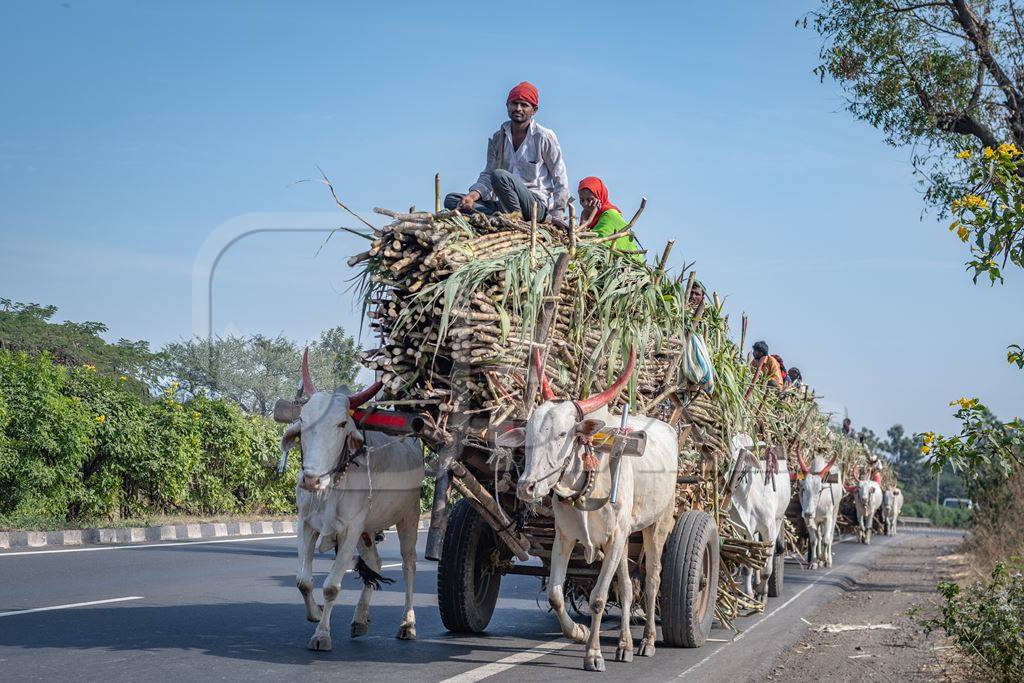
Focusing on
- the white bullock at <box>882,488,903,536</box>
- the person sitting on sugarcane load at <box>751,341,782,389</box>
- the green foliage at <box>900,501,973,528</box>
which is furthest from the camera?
the green foliage at <box>900,501,973,528</box>

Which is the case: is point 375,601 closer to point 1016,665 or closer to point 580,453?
point 580,453

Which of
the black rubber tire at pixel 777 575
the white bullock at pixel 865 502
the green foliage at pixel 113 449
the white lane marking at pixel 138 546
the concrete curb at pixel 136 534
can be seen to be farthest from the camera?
the white bullock at pixel 865 502

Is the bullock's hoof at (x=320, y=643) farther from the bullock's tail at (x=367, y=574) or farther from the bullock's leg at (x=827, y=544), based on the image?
the bullock's leg at (x=827, y=544)

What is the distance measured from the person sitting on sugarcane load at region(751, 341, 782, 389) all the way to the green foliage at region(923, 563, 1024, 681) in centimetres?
305

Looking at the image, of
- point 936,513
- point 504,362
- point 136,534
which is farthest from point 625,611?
point 936,513

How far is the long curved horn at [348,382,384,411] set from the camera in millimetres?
7258

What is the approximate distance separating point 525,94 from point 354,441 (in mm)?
3431

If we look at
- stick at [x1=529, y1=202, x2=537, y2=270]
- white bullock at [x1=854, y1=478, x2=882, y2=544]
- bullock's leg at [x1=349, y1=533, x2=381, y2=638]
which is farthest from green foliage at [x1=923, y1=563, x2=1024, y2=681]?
white bullock at [x1=854, y1=478, x2=882, y2=544]

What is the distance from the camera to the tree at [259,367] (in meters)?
9.12

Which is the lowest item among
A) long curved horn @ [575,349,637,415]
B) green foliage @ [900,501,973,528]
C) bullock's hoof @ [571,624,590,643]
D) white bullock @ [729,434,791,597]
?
green foliage @ [900,501,973,528]

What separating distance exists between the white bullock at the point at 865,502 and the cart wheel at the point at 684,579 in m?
17.4

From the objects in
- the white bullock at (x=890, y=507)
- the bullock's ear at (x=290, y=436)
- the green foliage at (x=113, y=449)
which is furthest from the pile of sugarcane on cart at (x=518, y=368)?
the white bullock at (x=890, y=507)

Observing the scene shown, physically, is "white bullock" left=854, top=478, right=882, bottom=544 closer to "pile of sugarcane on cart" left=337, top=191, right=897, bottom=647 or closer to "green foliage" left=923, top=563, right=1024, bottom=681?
"pile of sugarcane on cart" left=337, top=191, right=897, bottom=647

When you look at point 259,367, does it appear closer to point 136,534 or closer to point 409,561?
point 136,534
